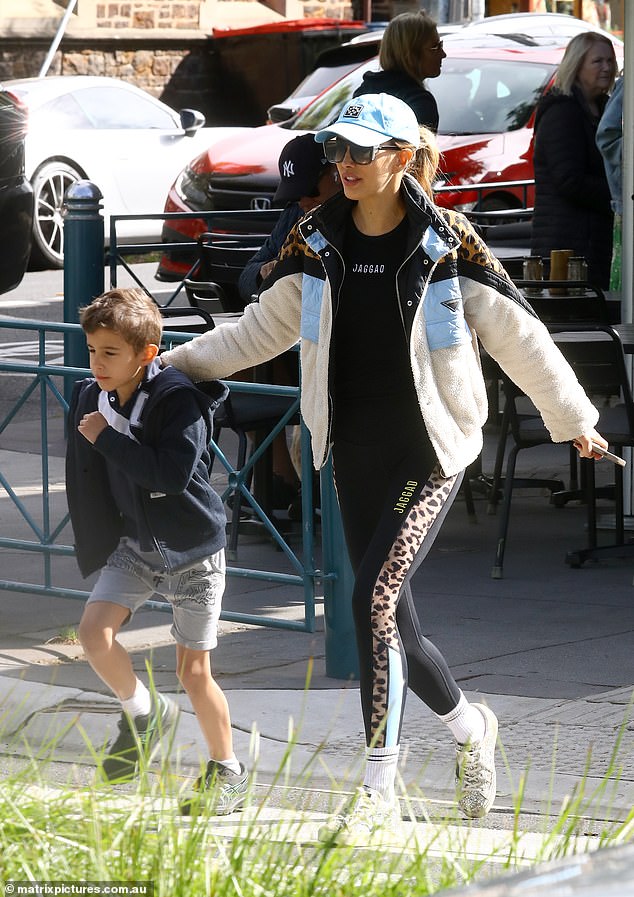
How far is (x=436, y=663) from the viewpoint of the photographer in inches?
164

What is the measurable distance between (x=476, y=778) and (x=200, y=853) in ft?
3.99

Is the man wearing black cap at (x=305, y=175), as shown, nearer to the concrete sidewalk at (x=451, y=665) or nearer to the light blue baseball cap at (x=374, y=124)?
the concrete sidewalk at (x=451, y=665)

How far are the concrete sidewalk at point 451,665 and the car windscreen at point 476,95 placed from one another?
579 centimetres

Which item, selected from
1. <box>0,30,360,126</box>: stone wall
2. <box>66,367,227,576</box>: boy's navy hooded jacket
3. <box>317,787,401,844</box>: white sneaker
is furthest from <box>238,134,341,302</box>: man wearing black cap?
<box>0,30,360,126</box>: stone wall

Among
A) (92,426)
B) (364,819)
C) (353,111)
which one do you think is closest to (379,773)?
(364,819)

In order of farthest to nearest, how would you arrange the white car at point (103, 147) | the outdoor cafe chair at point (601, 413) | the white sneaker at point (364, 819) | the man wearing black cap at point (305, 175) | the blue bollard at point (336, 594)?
the white car at point (103, 147) < the outdoor cafe chair at point (601, 413) < the man wearing black cap at point (305, 175) < the blue bollard at point (336, 594) < the white sneaker at point (364, 819)

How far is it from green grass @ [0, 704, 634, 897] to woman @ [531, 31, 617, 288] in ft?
19.5

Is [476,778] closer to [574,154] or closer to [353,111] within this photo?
[353,111]

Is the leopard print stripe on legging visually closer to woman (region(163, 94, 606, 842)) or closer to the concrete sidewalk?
woman (region(163, 94, 606, 842))

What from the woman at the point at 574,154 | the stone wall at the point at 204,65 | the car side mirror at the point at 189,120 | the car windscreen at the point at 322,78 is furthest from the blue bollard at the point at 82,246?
the stone wall at the point at 204,65

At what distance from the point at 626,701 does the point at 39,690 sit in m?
1.85

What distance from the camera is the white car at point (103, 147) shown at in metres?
16.2

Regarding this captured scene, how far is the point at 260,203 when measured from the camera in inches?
475

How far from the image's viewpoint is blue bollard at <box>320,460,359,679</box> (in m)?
5.38
